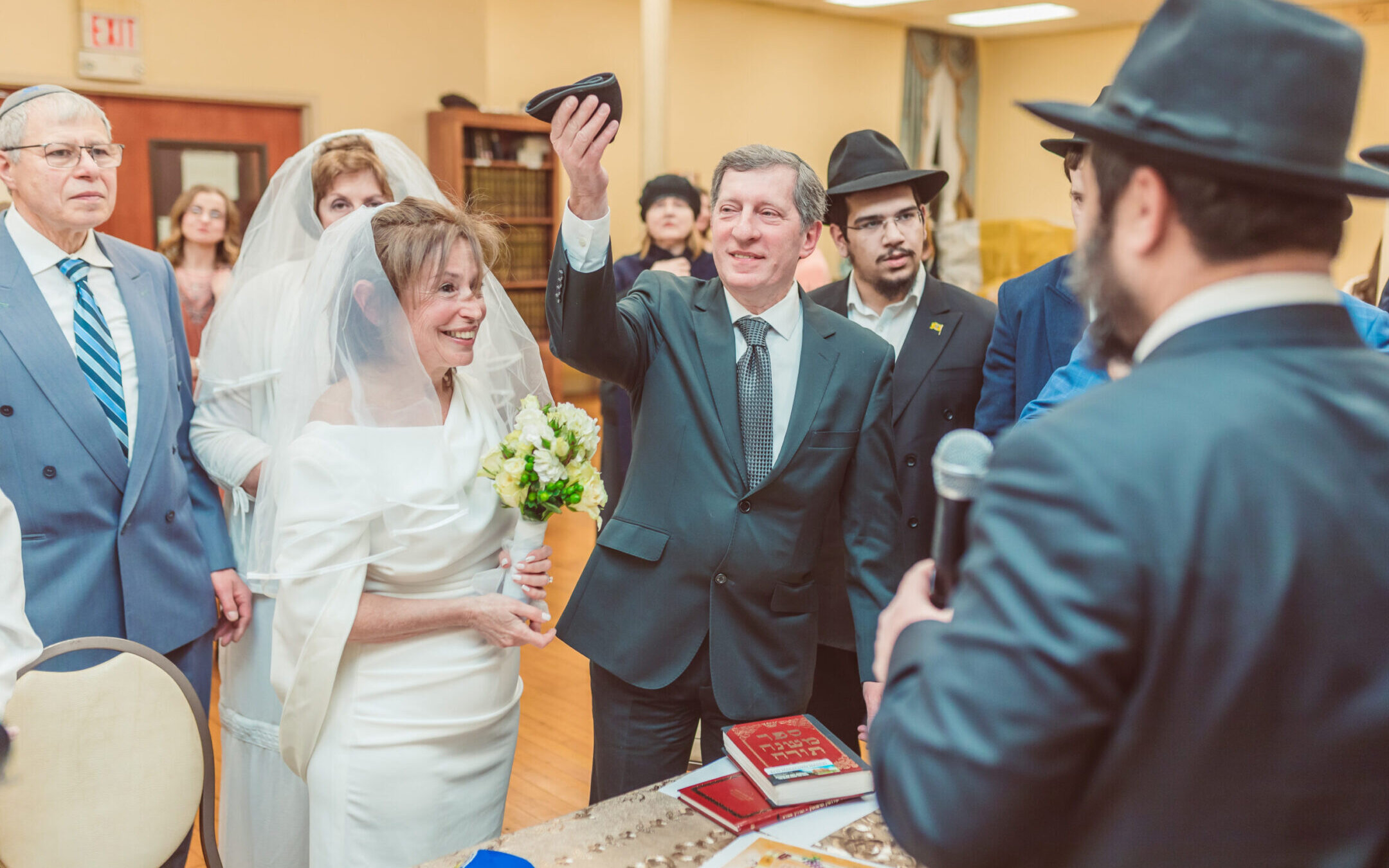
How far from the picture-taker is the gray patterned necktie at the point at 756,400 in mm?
2232

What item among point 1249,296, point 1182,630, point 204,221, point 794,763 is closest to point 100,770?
point 794,763

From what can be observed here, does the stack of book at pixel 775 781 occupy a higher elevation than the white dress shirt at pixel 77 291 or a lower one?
lower

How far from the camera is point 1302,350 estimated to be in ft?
2.90

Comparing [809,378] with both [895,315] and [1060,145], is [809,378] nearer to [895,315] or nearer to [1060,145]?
[895,315]

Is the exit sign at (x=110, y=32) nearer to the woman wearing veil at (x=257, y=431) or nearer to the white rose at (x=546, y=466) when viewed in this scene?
the woman wearing veil at (x=257, y=431)

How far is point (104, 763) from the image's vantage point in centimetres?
189

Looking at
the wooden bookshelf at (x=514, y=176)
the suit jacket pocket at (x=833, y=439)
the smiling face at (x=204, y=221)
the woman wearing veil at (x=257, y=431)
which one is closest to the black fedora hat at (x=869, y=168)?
the suit jacket pocket at (x=833, y=439)

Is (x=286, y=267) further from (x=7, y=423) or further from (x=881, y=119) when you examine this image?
(x=881, y=119)

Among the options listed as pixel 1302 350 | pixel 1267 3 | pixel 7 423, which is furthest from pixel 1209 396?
A: pixel 7 423

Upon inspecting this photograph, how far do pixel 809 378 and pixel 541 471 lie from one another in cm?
59

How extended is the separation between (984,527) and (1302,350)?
0.29 m

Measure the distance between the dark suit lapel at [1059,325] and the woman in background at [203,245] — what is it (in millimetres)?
3345

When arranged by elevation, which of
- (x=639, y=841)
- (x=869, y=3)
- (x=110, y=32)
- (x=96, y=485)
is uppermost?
(x=869, y=3)

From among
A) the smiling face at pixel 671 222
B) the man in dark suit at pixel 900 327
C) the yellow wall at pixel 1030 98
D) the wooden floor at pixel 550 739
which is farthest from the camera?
the yellow wall at pixel 1030 98
